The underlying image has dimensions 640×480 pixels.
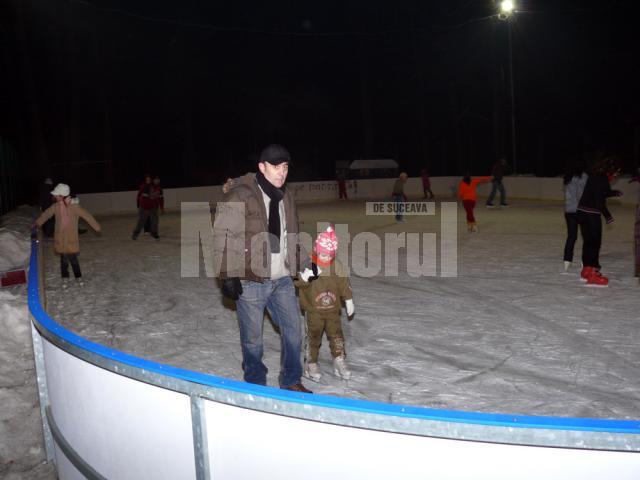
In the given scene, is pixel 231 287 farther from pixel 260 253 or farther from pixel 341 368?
pixel 341 368

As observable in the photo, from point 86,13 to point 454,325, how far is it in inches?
1371

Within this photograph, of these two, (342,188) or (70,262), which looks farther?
(342,188)

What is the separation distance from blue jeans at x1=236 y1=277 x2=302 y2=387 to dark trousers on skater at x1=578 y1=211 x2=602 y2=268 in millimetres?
4712

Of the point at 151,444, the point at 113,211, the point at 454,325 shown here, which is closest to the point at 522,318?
the point at 454,325

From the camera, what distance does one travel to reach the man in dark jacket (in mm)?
3531

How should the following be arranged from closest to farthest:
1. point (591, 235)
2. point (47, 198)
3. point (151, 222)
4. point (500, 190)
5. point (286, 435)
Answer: point (286, 435), point (591, 235), point (151, 222), point (47, 198), point (500, 190)

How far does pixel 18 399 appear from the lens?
4.54 m

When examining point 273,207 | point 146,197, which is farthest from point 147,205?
point 273,207

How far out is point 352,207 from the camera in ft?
72.4

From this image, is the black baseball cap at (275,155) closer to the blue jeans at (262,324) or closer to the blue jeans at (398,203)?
the blue jeans at (262,324)

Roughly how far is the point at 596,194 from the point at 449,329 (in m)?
2.67

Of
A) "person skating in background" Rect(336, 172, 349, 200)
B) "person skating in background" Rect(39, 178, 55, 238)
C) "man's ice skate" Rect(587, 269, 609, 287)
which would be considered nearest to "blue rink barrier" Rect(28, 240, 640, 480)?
"man's ice skate" Rect(587, 269, 609, 287)

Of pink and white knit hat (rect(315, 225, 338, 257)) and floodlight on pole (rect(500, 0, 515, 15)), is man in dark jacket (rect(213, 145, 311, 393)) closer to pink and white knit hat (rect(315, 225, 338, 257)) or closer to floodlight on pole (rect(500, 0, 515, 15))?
pink and white knit hat (rect(315, 225, 338, 257))

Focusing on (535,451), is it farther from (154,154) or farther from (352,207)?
(154,154)
